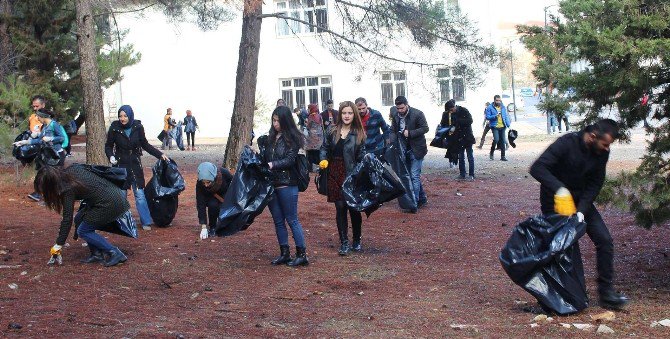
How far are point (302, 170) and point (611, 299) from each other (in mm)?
3305

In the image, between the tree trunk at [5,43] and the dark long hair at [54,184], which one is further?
the tree trunk at [5,43]

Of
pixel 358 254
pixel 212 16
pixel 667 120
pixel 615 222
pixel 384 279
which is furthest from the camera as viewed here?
pixel 212 16

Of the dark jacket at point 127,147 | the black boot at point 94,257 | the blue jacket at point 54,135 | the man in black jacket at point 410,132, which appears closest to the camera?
the black boot at point 94,257

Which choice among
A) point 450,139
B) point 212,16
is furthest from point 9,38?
point 450,139

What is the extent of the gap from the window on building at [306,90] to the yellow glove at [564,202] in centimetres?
3152

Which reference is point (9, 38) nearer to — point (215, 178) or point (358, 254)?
point (215, 178)

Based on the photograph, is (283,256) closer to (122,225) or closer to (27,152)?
(122,225)

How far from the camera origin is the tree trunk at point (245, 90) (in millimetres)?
18734

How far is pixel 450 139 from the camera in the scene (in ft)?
58.6

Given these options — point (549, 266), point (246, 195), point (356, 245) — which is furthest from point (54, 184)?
point (549, 266)

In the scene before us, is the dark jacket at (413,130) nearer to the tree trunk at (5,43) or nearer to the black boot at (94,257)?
the black boot at (94,257)

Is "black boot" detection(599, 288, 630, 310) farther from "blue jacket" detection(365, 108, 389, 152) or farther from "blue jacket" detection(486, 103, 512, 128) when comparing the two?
"blue jacket" detection(486, 103, 512, 128)

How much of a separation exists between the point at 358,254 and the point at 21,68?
13.5m

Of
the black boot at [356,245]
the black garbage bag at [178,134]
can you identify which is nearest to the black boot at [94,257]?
the black boot at [356,245]
